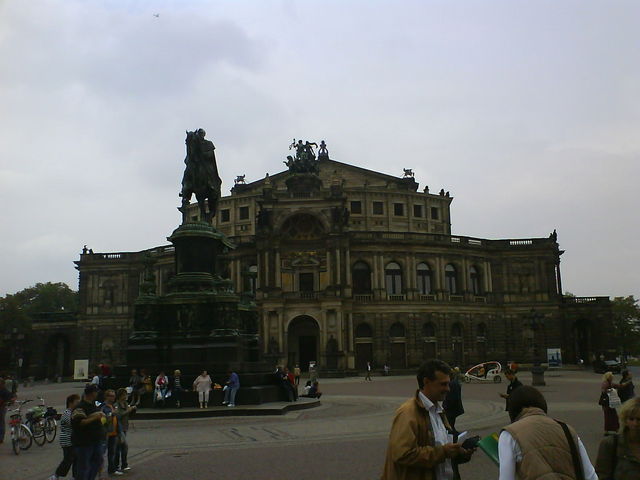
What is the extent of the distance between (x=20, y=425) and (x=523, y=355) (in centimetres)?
6028

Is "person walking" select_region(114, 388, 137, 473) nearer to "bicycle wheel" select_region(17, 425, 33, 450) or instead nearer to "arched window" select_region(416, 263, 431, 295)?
"bicycle wheel" select_region(17, 425, 33, 450)

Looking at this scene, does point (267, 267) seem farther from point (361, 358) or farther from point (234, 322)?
point (234, 322)

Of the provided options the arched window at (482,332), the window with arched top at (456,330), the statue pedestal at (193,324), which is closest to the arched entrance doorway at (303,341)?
the window with arched top at (456,330)

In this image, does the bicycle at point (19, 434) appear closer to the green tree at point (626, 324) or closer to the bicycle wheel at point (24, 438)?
the bicycle wheel at point (24, 438)

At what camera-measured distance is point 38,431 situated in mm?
15719

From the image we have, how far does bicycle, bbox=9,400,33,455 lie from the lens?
1429 cm

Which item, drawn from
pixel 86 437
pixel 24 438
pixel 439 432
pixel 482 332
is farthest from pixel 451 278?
pixel 439 432

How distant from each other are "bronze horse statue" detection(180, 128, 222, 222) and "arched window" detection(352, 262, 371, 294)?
40169 mm

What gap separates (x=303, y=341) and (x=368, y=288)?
8.27m

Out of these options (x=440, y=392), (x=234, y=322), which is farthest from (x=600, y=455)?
(x=234, y=322)

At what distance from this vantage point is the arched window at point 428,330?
64062mm

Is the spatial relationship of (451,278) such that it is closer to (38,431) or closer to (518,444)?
(38,431)

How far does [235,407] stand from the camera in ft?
66.7

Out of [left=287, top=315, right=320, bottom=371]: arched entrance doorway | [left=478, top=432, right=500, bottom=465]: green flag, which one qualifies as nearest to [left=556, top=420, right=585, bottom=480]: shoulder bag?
[left=478, top=432, right=500, bottom=465]: green flag
